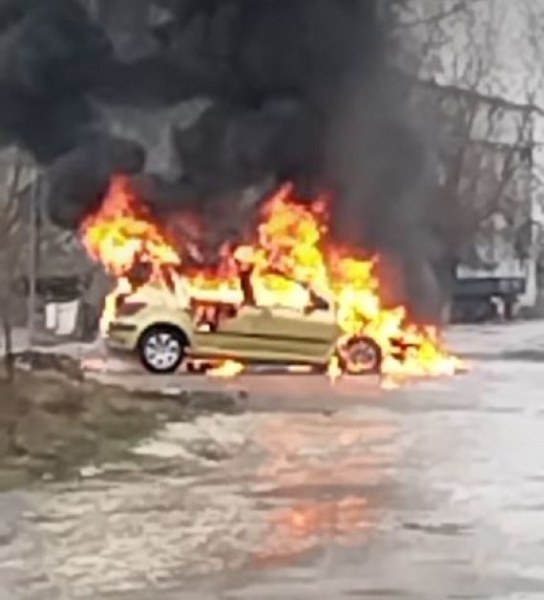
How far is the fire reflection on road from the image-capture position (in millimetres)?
10742

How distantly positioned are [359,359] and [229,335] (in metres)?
1.83

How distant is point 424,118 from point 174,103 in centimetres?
426

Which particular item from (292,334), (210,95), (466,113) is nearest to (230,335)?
(292,334)

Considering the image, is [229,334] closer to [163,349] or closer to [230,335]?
[230,335]

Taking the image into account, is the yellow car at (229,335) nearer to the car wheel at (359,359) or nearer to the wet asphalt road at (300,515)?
the car wheel at (359,359)

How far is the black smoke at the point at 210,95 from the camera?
74.8ft

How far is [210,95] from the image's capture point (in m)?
24.2

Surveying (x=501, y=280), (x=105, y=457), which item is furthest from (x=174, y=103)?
(x=501, y=280)

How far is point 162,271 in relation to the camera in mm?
26297

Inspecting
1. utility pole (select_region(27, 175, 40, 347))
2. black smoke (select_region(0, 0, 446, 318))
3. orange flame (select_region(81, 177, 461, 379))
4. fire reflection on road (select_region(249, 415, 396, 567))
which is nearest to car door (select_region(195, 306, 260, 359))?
orange flame (select_region(81, 177, 461, 379))

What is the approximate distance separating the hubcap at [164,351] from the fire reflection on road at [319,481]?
23.4ft

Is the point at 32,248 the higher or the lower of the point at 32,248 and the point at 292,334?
the higher

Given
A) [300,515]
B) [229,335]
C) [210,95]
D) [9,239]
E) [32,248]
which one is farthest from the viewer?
[32,248]

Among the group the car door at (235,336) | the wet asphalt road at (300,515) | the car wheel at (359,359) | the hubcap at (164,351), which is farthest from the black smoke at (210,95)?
the wet asphalt road at (300,515)
